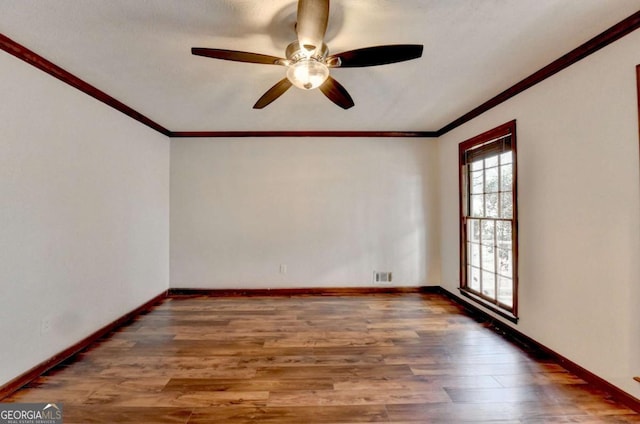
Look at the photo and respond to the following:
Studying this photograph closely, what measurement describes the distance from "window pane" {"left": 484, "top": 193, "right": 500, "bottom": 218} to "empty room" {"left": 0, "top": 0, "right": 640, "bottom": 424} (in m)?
0.04

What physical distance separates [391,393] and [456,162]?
3.09m

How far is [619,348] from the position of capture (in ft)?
6.33

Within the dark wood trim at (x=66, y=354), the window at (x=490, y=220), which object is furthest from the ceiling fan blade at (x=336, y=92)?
the dark wood trim at (x=66, y=354)

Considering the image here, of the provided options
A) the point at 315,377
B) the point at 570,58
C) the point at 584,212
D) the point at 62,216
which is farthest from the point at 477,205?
the point at 62,216

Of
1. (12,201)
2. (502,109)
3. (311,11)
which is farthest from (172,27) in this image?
(502,109)

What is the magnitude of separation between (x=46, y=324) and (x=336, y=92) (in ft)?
9.68

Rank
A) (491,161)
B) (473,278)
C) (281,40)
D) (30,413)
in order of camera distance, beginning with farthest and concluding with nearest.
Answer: (473,278)
(491,161)
(281,40)
(30,413)

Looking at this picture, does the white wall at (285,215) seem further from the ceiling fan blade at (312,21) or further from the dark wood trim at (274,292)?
the ceiling fan blade at (312,21)

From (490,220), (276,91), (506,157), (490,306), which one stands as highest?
(276,91)

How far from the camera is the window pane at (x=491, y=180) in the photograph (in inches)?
129

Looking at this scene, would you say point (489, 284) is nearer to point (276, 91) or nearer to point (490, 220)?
point (490, 220)

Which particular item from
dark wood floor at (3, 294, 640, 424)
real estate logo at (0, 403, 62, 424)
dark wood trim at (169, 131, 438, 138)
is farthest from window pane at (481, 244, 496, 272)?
real estate logo at (0, 403, 62, 424)

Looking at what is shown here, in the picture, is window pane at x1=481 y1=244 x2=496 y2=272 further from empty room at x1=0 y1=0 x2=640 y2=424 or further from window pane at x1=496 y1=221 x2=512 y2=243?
window pane at x1=496 y1=221 x2=512 y2=243

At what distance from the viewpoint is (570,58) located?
221 cm
